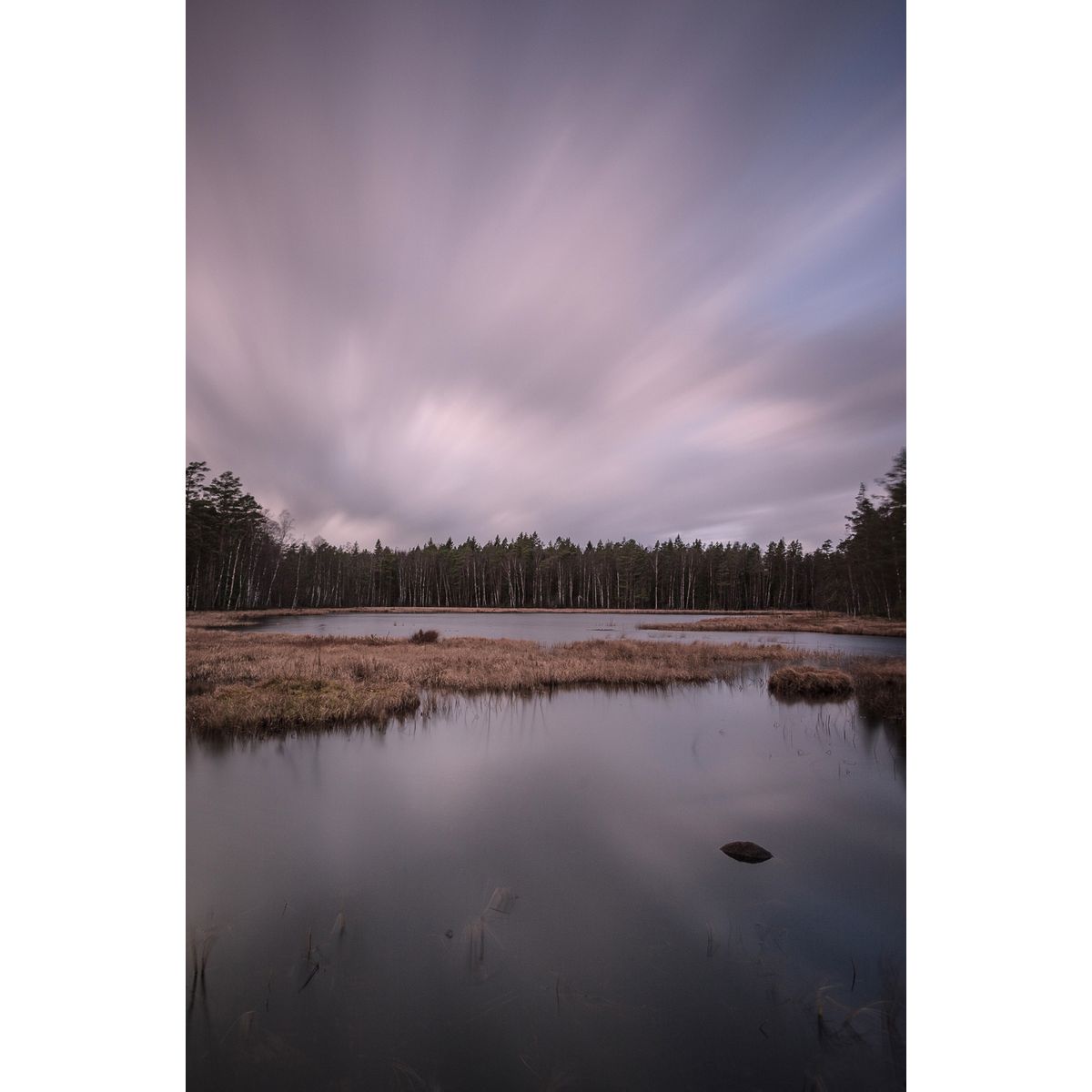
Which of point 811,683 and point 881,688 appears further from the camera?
point 811,683

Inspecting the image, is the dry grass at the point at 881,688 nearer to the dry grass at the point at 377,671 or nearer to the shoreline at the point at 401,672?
the shoreline at the point at 401,672

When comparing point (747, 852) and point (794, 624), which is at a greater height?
point (794, 624)

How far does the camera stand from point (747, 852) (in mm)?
5004

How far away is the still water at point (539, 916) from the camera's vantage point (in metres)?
2.95

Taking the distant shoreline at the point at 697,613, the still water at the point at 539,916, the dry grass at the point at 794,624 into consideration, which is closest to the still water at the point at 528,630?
the distant shoreline at the point at 697,613

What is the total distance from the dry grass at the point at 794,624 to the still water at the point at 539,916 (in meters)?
4.28

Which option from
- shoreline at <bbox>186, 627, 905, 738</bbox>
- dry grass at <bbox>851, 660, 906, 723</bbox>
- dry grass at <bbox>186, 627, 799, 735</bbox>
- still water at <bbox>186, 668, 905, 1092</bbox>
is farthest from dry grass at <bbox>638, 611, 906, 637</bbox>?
still water at <bbox>186, 668, 905, 1092</bbox>

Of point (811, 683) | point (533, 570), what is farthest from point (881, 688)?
point (533, 570)

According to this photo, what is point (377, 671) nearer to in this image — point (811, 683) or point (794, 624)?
point (811, 683)

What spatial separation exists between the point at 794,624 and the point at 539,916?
1809cm

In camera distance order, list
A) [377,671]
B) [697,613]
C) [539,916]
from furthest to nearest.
Answer: [697,613]
[377,671]
[539,916]
